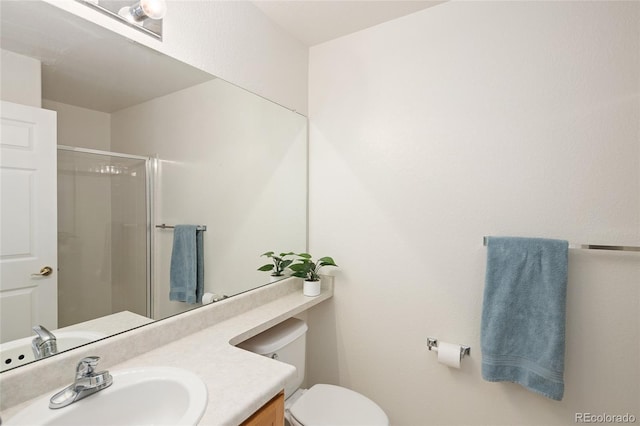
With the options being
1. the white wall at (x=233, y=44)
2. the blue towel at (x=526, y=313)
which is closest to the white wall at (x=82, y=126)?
the white wall at (x=233, y=44)

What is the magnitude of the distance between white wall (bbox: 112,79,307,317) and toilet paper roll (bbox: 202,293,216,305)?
0.09ft

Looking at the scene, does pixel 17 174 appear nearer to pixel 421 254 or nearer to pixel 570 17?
pixel 421 254

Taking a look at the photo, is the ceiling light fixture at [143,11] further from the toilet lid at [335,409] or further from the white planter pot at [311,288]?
the toilet lid at [335,409]

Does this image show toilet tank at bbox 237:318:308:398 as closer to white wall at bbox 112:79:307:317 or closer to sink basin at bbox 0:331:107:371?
white wall at bbox 112:79:307:317

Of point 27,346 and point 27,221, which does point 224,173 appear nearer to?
point 27,221

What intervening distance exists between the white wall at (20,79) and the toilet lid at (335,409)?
145cm

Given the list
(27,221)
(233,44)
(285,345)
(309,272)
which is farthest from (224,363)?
(233,44)

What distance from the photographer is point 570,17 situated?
1179mm

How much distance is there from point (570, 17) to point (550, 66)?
0.19 metres

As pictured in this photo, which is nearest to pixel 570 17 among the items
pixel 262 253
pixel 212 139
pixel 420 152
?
pixel 420 152

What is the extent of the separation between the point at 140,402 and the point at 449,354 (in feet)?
4.01

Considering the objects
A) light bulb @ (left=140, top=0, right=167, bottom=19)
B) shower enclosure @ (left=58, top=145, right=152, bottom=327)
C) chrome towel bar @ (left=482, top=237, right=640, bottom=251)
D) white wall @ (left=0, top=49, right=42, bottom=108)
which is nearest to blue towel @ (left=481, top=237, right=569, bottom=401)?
chrome towel bar @ (left=482, top=237, right=640, bottom=251)

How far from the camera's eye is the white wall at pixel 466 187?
44.6 inches

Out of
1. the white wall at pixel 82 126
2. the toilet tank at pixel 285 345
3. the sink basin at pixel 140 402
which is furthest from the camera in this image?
the toilet tank at pixel 285 345
